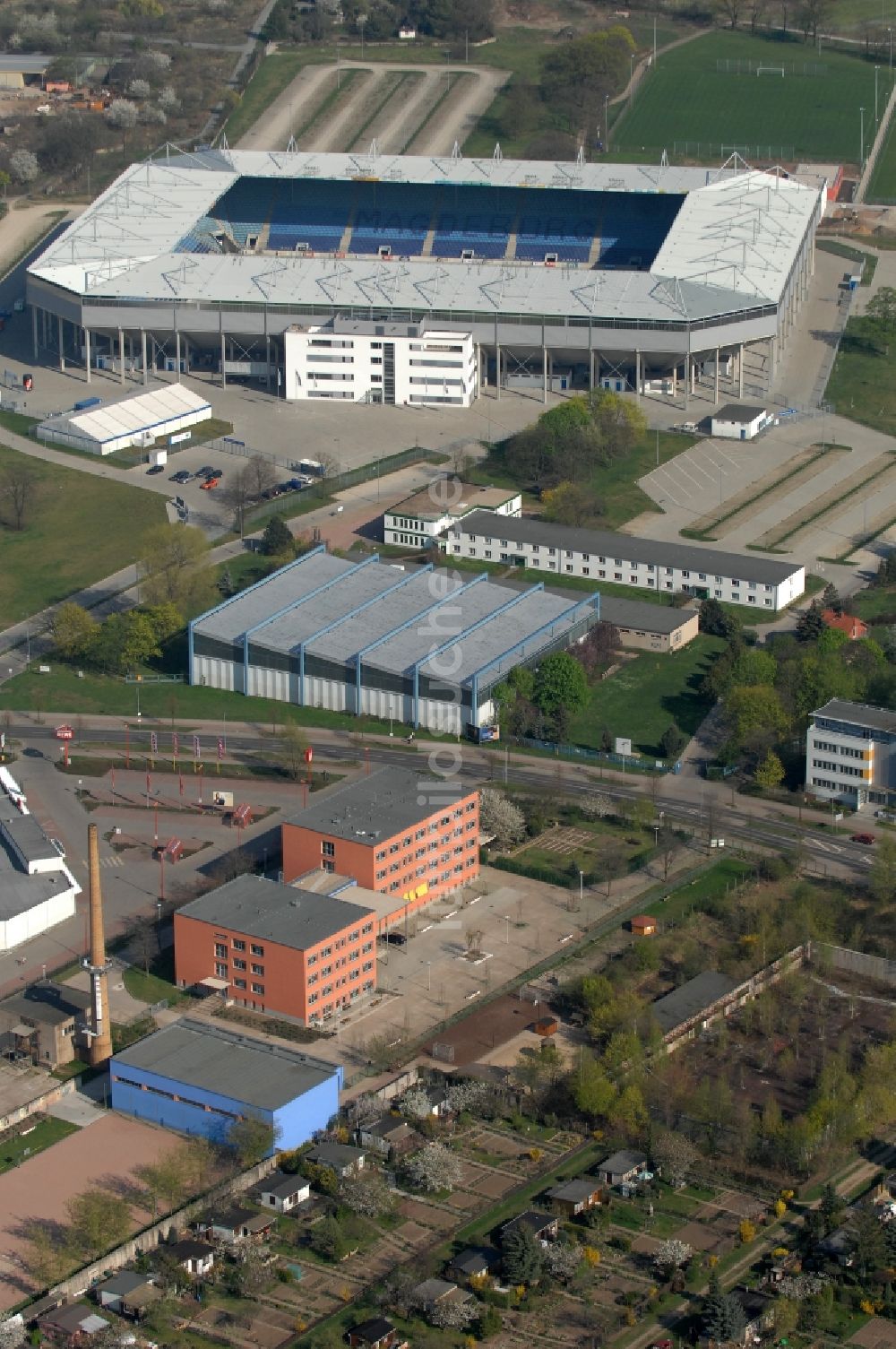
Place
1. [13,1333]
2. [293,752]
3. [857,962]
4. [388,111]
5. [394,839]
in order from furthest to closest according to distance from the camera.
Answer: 1. [388,111]
2. [293,752]
3. [394,839]
4. [857,962]
5. [13,1333]

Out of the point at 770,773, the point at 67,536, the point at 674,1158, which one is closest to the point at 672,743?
the point at 770,773

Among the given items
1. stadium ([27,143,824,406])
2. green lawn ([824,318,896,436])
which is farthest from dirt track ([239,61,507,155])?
green lawn ([824,318,896,436])

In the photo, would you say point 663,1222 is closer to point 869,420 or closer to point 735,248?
point 869,420

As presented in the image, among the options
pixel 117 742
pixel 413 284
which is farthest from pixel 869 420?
pixel 117 742

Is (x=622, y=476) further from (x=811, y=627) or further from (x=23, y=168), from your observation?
(x=23, y=168)

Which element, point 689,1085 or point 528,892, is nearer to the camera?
point 689,1085

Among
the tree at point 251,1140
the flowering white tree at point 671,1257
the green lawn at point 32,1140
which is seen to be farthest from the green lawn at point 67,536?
the flowering white tree at point 671,1257
